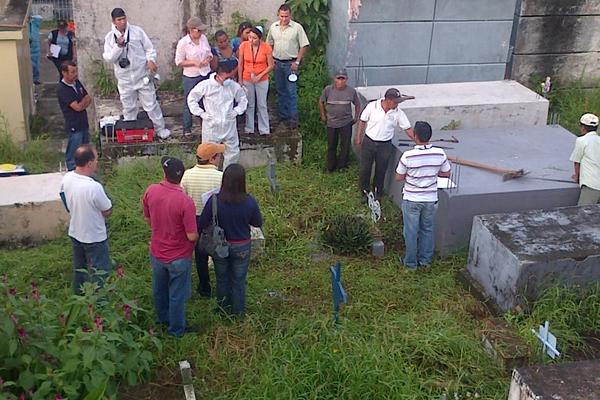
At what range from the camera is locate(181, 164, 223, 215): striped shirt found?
636 cm

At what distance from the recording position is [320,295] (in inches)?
271

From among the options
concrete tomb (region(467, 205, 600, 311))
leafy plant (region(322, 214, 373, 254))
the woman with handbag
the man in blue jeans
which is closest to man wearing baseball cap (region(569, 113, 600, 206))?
concrete tomb (region(467, 205, 600, 311))

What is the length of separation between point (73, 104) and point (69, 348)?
4.50 meters

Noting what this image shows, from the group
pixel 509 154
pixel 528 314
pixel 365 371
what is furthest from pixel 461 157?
pixel 365 371

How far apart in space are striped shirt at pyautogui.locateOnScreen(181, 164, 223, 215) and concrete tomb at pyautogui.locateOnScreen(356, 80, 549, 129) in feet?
12.2

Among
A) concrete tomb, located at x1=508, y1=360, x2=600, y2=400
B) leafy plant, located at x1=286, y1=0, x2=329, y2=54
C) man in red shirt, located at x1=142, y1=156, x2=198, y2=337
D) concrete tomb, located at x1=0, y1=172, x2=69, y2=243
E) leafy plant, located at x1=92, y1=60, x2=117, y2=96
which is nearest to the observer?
concrete tomb, located at x1=508, y1=360, x2=600, y2=400

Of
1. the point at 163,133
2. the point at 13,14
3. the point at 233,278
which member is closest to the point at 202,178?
the point at 233,278

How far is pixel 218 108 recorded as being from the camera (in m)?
8.31

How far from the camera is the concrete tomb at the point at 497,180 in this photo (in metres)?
7.64

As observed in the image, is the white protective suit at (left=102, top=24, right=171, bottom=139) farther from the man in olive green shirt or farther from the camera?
the man in olive green shirt

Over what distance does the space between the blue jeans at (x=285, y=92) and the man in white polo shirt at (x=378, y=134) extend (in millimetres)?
1371

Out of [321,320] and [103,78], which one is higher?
[103,78]

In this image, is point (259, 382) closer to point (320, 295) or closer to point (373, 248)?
point (320, 295)

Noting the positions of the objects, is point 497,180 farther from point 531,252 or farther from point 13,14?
point 13,14
